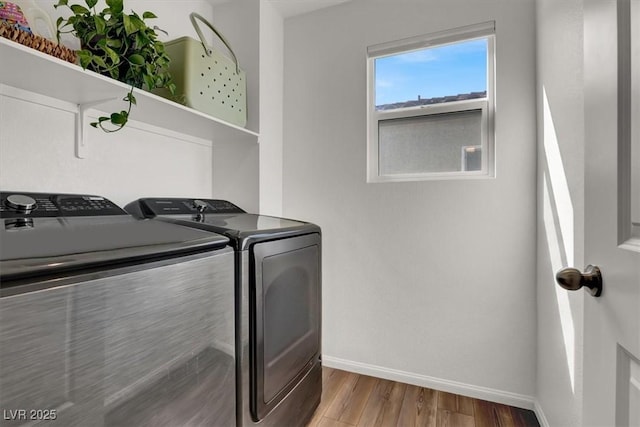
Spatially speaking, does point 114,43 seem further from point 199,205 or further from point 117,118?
point 199,205

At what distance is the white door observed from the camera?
0.47 m

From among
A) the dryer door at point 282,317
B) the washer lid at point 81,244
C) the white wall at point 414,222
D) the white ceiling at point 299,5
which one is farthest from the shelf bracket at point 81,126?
the white ceiling at point 299,5

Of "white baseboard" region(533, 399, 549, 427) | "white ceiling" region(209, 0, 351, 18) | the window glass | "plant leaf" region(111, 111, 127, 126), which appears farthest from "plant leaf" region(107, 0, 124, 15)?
"white baseboard" region(533, 399, 549, 427)

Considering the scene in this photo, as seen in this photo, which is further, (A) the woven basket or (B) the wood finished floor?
(B) the wood finished floor

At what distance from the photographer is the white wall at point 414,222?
1709 millimetres

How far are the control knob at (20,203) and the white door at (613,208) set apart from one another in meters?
1.42

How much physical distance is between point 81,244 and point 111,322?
0.18m

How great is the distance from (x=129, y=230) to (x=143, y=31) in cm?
80

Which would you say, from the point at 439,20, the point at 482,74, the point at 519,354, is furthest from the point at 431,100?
the point at 519,354

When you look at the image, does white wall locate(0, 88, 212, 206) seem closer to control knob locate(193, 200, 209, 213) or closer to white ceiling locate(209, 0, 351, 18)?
control knob locate(193, 200, 209, 213)

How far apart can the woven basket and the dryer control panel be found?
59 centimetres

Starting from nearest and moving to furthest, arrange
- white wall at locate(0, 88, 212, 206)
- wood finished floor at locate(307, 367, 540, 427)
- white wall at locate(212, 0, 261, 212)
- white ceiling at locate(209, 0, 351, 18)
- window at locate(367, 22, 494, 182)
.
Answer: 1. white wall at locate(0, 88, 212, 206)
2. wood finished floor at locate(307, 367, 540, 427)
3. window at locate(367, 22, 494, 182)
4. white wall at locate(212, 0, 261, 212)
5. white ceiling at locate(209, 0, 351, 18)

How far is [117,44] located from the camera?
111 cm

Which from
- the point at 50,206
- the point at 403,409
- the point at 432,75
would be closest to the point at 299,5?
the point at 432,75
